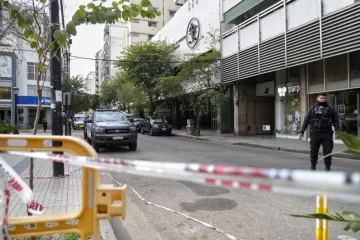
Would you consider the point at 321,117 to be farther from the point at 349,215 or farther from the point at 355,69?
the point at 355,69

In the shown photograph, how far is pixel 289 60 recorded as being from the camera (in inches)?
603

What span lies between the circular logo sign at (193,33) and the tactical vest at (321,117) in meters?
20.8

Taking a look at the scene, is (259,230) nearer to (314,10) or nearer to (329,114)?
(329,114)

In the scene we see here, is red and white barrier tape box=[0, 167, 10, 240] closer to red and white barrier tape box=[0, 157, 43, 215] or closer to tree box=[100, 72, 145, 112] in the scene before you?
red and white barrier tape box=[0, 157, 43, 215]

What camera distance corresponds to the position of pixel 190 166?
4.85ft

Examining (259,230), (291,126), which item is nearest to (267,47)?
(291,126)

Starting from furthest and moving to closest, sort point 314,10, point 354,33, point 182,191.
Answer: point 314,10
point 354,33
point 182,191

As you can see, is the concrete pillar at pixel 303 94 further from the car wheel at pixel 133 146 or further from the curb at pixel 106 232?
the curb at pixel 106 232

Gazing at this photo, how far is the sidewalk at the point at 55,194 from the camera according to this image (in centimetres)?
457

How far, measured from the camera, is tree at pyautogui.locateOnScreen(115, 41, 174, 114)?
31219mm

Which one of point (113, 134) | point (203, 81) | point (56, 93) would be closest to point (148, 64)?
point (203, 81)

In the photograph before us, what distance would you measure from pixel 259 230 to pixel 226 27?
2061cm

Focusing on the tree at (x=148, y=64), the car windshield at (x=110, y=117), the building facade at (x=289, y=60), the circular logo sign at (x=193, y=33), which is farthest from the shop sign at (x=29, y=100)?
the car windshield at (x=110, y=117)

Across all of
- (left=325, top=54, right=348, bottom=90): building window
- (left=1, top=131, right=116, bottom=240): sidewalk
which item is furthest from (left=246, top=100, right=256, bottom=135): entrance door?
(left=1, top=131, right=116, bottom=240): sidewalk
